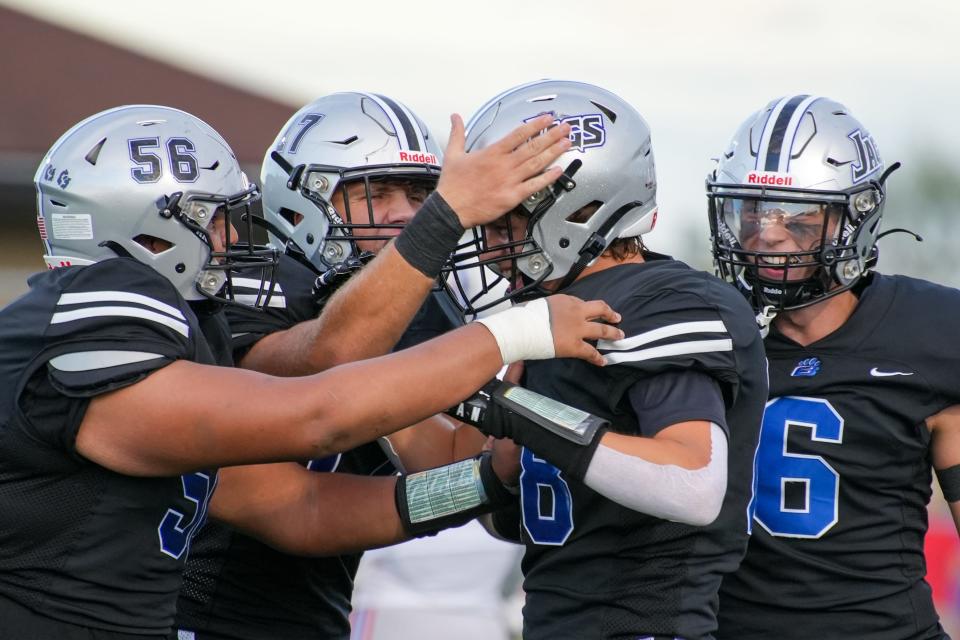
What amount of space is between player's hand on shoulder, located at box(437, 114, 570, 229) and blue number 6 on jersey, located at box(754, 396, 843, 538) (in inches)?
43.5

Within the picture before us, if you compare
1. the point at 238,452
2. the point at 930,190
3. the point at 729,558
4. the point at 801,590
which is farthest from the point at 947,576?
the point at 930,190

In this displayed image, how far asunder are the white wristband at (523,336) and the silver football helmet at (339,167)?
1.22 meters

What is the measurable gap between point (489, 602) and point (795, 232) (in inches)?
121

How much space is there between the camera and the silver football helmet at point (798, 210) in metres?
3.86

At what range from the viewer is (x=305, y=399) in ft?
9.48

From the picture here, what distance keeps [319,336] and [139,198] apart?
2.12 feet

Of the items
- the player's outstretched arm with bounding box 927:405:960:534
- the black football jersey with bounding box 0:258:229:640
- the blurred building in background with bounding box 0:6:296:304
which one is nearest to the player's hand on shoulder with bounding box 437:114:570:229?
the black football jersey with bounding box 0:258:229:640

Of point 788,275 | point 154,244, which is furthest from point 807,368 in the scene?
point 154,244

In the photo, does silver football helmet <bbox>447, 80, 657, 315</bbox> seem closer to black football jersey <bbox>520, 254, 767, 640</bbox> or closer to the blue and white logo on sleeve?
black football jersey <bbox>520, 254, 767, 640</bbox>

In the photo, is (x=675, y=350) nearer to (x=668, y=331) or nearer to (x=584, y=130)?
(x=668, y=331)

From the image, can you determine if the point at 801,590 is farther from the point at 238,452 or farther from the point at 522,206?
the point at 238,452

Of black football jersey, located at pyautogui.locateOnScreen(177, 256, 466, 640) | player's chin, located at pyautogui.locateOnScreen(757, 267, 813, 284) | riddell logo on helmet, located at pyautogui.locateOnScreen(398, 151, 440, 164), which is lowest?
black football jersey, located at pyautogui.locateOnScreen(177, 256, 466, 640)

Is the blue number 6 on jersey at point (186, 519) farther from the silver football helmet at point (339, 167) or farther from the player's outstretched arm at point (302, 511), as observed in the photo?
the silver football helmet at point (339, 167)

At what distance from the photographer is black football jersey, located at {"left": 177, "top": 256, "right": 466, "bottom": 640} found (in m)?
3.86
